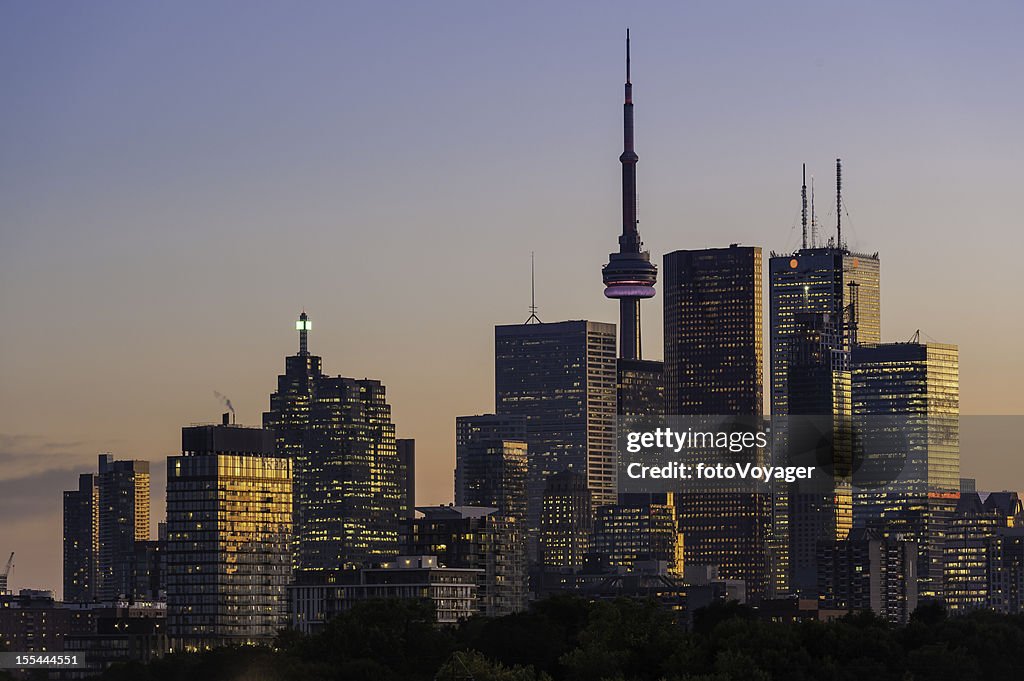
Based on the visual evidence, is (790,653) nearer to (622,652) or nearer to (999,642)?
(622,652)

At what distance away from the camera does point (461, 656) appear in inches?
5423

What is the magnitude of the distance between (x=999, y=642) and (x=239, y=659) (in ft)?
207

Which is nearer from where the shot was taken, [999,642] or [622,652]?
[622,652]

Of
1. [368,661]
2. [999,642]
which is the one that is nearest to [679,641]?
[368,661]

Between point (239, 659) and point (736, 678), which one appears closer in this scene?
point (736, 678)

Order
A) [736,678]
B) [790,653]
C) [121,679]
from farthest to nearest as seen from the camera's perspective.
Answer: [121,679] → [790,653] → [736,678]

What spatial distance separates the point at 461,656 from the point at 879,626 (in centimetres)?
4218

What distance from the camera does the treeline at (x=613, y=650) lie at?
454 ft

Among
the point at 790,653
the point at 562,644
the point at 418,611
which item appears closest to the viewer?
the point at 790,653

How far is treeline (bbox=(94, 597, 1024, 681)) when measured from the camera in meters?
138

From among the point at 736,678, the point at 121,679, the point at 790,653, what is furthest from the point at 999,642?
the point at 121,679

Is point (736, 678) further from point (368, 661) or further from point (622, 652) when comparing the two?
point (368, 661)

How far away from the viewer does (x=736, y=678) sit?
5177 inches

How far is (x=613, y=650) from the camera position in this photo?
14475 centimetres
